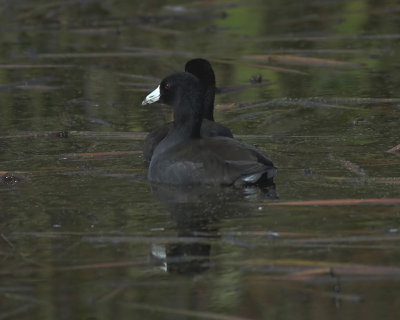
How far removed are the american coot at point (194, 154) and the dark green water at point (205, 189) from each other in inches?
5.5

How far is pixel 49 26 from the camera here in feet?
50.6

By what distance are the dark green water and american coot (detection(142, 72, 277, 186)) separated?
0.14 metres

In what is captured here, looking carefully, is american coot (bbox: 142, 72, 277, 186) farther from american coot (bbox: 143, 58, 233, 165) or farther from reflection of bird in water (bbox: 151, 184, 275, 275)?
american coot (bbox: 143, 58, 233, 165)

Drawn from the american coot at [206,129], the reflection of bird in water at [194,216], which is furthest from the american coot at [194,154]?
the american coot at [206,129]

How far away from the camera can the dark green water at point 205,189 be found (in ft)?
18.3

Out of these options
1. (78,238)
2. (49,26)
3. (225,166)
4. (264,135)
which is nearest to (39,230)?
(78,238)

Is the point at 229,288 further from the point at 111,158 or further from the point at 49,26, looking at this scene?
the point at 49,26

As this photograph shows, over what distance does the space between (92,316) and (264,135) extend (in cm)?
441

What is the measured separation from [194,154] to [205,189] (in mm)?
310

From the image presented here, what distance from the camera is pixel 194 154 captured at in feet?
26.1

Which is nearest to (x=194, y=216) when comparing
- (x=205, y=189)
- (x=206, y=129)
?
(x=205, y=189)

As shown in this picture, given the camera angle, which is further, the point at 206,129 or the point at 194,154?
the point at 206,129

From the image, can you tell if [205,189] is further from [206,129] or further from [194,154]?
[206,129]

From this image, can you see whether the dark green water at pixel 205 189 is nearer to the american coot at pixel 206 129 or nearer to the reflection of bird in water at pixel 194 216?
the reflection of bird in water at pixel 194 216
